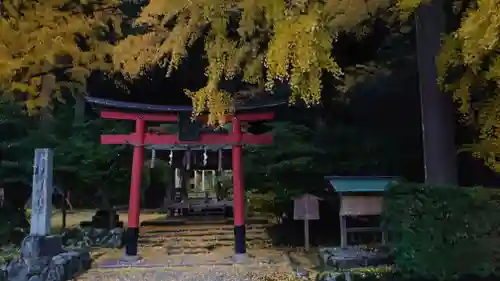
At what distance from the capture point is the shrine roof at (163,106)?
8984 mm

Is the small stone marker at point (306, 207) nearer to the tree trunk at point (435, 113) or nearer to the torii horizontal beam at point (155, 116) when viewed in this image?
the torii horizontal beam at point (155, 116)

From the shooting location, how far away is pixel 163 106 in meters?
9.16

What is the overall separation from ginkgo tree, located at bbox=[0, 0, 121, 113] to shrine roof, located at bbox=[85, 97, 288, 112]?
0.69 meters

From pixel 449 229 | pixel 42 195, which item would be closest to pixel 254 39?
pixel 449 229

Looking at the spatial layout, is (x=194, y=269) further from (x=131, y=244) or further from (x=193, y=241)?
(x=193, y=241)

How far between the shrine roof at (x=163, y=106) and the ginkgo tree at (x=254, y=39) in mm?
3246

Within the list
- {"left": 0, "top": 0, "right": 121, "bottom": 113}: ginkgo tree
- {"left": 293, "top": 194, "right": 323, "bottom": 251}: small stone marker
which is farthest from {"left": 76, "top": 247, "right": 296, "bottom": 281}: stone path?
{"left": 0, "top": 0, "right": 121, "bottom": 113}: ginkgo tree

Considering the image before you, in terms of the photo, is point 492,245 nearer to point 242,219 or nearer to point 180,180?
point 242,219

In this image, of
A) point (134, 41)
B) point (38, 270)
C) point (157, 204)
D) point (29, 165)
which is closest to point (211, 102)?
point (134, 41)

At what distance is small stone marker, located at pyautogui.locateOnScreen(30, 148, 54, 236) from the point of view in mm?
7836

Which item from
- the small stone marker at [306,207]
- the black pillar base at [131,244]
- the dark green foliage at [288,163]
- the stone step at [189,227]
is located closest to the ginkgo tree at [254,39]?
the dark green foliage at [288,163]

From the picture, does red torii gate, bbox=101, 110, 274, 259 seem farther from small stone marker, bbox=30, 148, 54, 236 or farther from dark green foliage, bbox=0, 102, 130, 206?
dark green foliage, bbox=0, 102, 130, 206

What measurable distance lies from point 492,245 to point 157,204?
16.5 metres

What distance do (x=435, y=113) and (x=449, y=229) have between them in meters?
1.62
